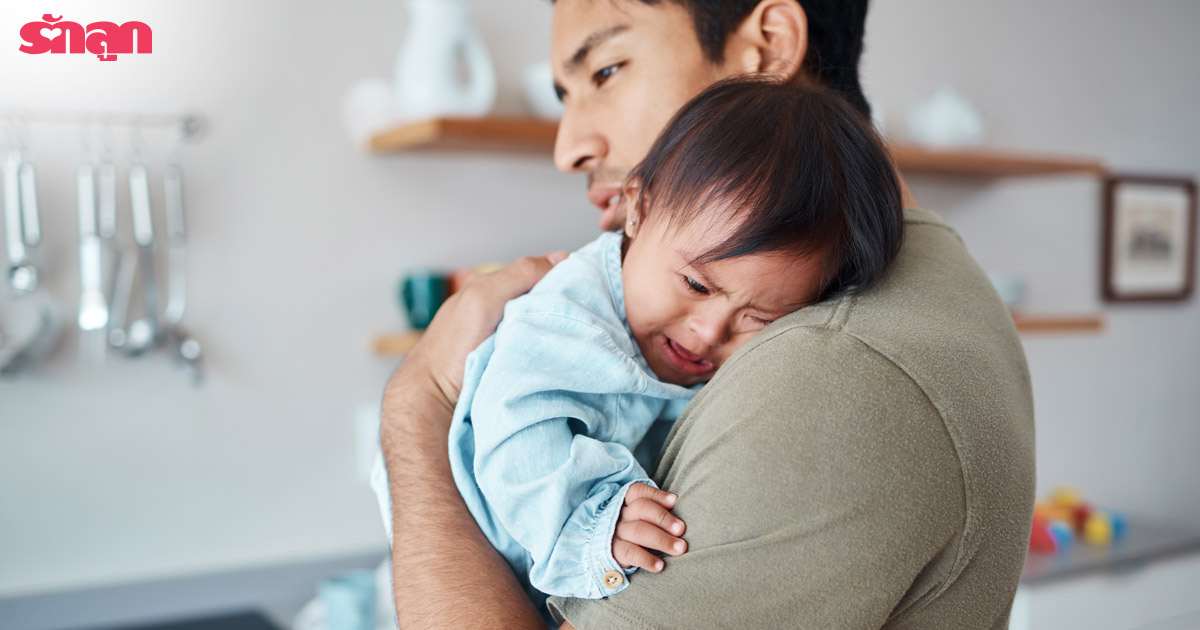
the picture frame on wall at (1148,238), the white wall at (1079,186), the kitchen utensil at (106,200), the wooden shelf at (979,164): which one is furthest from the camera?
the picture frame on wall at (1148,238)

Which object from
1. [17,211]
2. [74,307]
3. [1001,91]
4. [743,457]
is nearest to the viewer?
[743,457]

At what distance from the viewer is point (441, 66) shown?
211 cm

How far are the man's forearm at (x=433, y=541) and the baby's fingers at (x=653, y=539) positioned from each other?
0.49 ft

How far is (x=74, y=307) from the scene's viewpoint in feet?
6.48

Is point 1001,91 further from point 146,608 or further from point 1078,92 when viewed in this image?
point 146,608

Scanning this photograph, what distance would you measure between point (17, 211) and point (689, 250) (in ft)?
5.21

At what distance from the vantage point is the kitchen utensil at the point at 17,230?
1832 millimetres

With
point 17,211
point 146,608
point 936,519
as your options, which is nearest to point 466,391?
point 936,519

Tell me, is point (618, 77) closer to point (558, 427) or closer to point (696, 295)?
point (696, 295)

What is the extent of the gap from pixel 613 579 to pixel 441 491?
0.24m

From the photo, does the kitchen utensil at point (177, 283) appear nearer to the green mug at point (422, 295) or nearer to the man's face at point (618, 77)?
the green mug at point (422, 295)

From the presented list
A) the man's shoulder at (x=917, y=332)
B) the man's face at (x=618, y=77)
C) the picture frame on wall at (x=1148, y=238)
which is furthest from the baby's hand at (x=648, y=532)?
the picture frame on wall at (x=1148, y=238)

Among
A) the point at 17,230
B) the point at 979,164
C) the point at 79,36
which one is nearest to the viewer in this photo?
the point at 79,36

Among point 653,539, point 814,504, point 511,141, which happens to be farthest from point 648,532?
point 511,141
